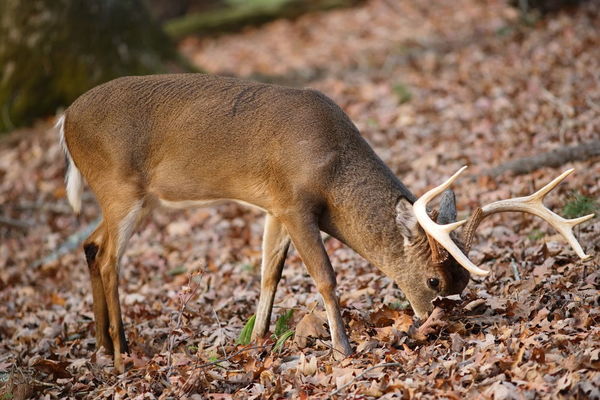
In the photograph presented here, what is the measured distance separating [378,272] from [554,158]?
8.29 ft

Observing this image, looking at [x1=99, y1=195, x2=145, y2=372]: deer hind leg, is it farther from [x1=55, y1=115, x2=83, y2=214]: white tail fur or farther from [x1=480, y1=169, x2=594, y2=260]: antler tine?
[x1=480, y1=169, x2=594, y2=260]: antler tine

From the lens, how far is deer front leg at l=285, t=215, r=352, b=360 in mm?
5414

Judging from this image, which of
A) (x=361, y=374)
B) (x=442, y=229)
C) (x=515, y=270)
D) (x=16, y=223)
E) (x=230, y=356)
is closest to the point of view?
(x=361, y=374)

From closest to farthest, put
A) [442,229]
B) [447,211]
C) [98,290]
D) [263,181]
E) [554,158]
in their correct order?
[442,229] < [447,211] < [263,181] < [98,290] < [554,158]

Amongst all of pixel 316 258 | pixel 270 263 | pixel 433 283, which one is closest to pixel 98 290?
pixel 270 263

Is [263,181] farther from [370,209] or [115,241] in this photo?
[115,241]

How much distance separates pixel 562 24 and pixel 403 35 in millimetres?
3310

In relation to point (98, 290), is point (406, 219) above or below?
above

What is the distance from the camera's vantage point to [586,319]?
496cm

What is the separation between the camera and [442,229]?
505 cm

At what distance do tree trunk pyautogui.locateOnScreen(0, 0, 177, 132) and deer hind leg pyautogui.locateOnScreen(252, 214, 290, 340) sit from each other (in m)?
6.62

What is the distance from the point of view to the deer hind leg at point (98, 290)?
628cm

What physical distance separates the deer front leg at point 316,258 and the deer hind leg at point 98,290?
1767 millimetres

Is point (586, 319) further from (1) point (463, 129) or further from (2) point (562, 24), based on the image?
(2) point (562, 24)
